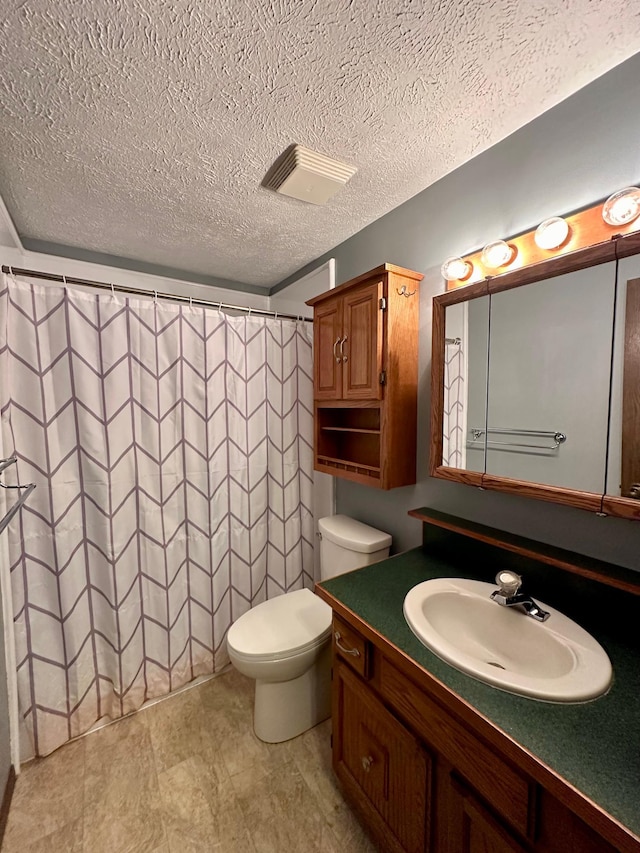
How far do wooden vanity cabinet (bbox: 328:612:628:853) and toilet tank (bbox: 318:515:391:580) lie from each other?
474 millimetres

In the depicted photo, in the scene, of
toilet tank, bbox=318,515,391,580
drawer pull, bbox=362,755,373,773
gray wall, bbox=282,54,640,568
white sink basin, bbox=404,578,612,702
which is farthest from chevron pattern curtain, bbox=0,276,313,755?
white sink basin, bbox=404,578,612,702

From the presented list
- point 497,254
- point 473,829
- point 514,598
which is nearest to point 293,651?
point 473,829

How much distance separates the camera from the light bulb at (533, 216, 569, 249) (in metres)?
1.03

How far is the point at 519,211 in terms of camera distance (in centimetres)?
116

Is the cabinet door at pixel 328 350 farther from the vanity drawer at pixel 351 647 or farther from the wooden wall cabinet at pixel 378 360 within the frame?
the vanity drawer at pixel 351 647

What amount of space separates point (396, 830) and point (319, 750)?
0.56 meters

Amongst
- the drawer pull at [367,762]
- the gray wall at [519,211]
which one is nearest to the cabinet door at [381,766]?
the drawer pull at [367,762]

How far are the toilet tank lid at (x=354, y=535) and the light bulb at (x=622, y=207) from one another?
138cm

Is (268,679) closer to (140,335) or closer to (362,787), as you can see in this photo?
(362,787)

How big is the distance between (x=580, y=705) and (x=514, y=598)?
0.30m

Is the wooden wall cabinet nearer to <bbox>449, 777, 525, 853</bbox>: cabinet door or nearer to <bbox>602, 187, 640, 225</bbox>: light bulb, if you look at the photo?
A: <bbox>602, 187, 640, 225</bbox>: light bulb

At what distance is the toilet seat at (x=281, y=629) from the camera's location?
4.54 feet

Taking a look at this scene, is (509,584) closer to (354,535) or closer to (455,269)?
(354,535)

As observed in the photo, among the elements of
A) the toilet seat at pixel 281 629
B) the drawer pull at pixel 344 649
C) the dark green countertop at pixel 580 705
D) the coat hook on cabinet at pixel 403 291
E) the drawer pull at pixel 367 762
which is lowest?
the drawer pull at pixel 367 762
